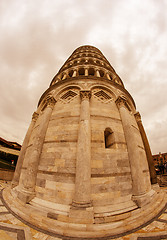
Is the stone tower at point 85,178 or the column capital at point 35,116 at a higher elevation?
the column capital at point 35,116

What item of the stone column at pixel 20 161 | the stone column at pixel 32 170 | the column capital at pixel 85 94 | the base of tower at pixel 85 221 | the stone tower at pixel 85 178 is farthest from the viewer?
the stone column at pixel 20 161

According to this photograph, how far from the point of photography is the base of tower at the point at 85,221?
3148 mm

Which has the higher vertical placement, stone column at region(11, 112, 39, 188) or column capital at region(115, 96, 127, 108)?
column capital at region(115, 96, 127, 108)

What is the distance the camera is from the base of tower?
315cm

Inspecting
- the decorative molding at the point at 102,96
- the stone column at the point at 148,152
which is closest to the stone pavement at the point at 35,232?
the stone column at the point at 148,152

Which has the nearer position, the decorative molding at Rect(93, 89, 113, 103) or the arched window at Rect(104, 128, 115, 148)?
the arched window at Rect(104, 128, 115, 148)

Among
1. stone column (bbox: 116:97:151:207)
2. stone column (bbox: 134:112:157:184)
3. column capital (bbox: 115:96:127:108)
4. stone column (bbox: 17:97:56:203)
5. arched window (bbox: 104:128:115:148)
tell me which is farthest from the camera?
stone column (bbox: 134:112:157:184)

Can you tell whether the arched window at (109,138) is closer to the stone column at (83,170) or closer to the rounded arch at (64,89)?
the stone column at (83,170)

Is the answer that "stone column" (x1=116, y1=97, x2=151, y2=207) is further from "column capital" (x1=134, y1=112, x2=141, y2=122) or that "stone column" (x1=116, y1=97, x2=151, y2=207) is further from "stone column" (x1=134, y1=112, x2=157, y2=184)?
"column capital" (x1=134, y1=112, x2=141, y2=122)

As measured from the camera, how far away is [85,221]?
3.46 m

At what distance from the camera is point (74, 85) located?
314 inches

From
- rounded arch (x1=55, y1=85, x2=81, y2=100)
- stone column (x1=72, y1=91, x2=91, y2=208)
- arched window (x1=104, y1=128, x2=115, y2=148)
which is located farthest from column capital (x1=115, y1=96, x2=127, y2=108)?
rounded arch (x1=55, y1=85, x2=81, y2=100)

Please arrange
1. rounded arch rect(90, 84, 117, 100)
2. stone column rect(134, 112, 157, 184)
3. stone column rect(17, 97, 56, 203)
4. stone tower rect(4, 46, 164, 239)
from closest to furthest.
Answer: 1. stone tower rect(4, 46, 164, 239)
2. stone column rect(17, 97, 56, 203)
3. stone column rect(134, 112, 157, 184)
4. rounded arch rect(90, 84, 117, 100)

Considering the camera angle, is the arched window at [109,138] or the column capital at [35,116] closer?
the arched window at [109,138]
